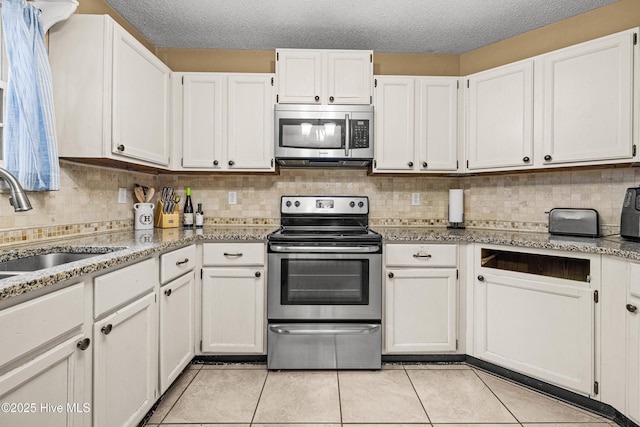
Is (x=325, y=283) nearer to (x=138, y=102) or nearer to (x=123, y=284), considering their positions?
(x=123, y=284)

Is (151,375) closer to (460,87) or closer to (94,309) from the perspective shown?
(94,309)

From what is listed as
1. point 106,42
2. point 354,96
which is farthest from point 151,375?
point 354,96

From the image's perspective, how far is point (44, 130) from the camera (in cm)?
159

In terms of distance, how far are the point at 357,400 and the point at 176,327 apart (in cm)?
110

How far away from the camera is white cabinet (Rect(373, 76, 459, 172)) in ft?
8.26

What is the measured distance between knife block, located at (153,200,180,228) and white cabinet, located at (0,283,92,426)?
1487 millimetres

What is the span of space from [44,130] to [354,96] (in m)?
1.86

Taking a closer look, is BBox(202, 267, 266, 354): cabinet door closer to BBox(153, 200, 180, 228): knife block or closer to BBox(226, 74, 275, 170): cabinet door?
BBox(153, 200, 180, 228): knife block

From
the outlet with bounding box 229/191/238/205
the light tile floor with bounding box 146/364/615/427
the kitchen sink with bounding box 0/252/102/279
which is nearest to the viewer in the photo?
the kitchen sink with bounding box 0/252/102/279

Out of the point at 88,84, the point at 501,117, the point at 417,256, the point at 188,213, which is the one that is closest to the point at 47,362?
the point at 88,84

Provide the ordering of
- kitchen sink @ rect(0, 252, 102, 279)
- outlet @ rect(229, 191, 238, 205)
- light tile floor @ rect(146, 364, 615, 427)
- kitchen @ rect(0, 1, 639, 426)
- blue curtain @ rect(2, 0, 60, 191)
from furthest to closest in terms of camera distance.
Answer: outlet @ rect(229, 191, 238, 205) < kitchen @ rect(0, 1, 639, 426) < light tile floor @ rect(146, 364, 615, 427) < blue curtain @ rect(2, 0, 60, 191) < kitchen sink @ rect(0, 252, 102, 279)

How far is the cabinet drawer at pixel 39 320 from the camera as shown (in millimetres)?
866

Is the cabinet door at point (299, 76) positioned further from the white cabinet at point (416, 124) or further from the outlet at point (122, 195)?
the outlet at point (122, 195)

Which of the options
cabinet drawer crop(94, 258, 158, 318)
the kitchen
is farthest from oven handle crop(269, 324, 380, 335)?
the kitchen
